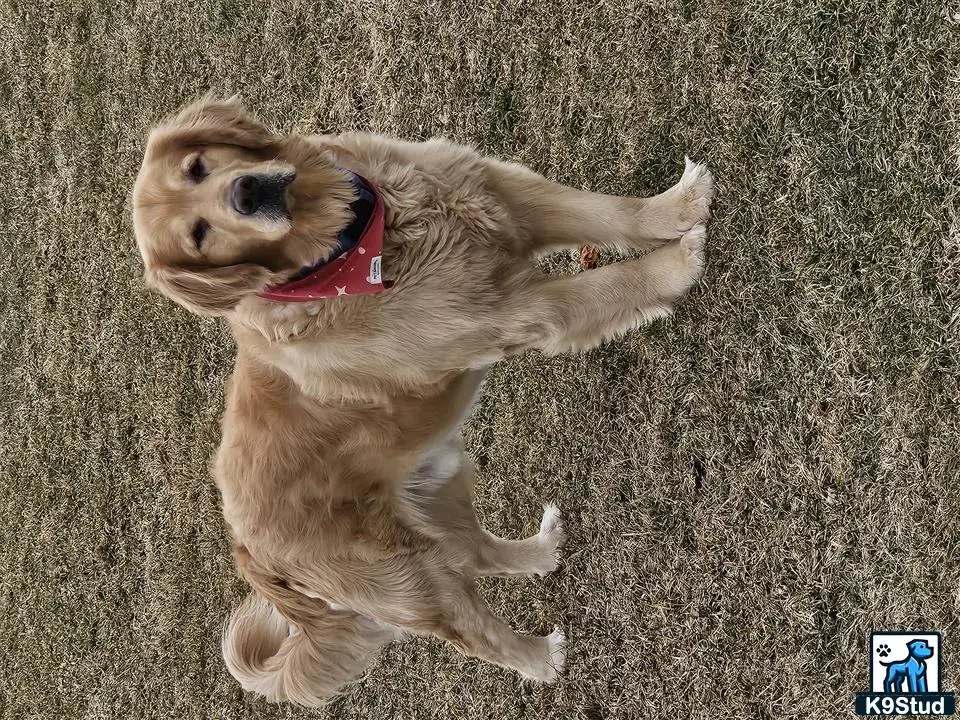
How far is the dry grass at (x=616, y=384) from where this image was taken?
2705 mm

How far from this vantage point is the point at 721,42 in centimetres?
309

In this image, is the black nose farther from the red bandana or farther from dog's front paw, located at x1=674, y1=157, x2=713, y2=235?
dog's front paw, located at x1=674, y1=157, x2=713, y2=235

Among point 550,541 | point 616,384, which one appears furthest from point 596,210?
point 550,541

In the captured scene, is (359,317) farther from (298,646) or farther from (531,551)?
(531,551)

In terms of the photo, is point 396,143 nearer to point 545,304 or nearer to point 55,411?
point 545,304

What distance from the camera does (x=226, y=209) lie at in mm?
2414

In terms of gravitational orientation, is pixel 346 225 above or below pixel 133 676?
above

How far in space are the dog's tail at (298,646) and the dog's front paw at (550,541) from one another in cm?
86

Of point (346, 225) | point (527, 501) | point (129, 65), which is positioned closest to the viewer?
point (346, 225)

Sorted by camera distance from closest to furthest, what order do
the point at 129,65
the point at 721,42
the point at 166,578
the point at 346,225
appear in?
the point at 346,225, the point at 721,42, the point at 166,578, the point at 129,65

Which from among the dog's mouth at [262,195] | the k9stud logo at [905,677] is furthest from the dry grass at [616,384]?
the dog's mouth at [262,195]

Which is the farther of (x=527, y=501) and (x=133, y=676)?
(x=133, y=676)

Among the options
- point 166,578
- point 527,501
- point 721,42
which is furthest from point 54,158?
point 721,42

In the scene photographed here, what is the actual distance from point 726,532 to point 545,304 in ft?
4.27
